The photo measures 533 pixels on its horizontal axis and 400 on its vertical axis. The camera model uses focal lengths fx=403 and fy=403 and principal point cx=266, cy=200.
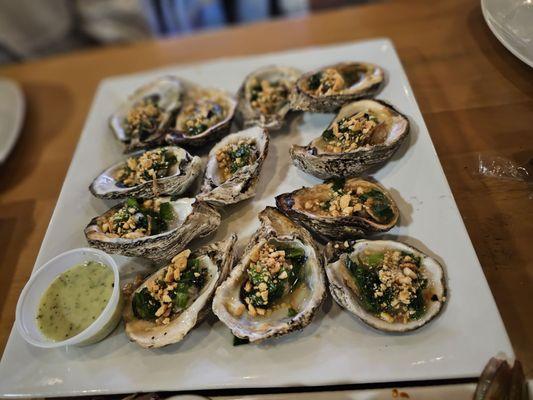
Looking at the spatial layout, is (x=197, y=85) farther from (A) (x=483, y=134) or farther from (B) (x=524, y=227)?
(B) (x=524, y=227)

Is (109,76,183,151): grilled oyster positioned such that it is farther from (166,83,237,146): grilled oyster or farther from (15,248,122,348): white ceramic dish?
(15,248,122,348): white ceramic dish

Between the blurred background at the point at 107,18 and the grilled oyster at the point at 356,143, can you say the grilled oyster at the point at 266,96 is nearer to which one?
the grilled oyster at the point at 356,143

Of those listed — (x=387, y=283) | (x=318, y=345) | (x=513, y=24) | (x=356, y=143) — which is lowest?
(x=318, y=345)

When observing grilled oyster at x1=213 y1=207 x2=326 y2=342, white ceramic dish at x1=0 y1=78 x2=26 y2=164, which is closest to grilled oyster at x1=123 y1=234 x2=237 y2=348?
grilled oyster at x1=213 y1=207 x2=326 y2=342

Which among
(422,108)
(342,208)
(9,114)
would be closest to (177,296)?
(342,208)

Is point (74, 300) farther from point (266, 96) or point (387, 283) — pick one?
point (266, 96)

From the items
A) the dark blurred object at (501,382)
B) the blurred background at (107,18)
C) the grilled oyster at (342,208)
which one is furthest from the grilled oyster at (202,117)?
the dark blurred object at (501,382)

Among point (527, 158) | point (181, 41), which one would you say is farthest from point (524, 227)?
point (181, 41)
